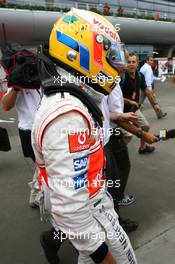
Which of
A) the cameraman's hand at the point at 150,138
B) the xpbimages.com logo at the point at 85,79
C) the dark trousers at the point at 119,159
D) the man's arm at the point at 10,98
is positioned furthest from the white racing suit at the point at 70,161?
the man's arm at the point at 10,98

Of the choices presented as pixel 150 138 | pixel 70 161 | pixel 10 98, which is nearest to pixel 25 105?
pixel 10 98

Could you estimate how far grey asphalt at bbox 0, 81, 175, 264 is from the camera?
2447 mm

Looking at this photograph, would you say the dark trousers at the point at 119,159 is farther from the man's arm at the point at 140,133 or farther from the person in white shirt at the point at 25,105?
the person in white shirt at the point at 25,105

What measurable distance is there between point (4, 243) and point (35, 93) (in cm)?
146

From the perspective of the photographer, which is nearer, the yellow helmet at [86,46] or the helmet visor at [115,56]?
the yellow helmet at [86,46]

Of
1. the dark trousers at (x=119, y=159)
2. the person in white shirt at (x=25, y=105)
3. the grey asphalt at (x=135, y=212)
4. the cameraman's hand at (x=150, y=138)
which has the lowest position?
the grey asphalt at (x=135, y=212)

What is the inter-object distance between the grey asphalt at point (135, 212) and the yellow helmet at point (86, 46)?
167 cm

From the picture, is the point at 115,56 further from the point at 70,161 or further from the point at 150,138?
the point at 150,138

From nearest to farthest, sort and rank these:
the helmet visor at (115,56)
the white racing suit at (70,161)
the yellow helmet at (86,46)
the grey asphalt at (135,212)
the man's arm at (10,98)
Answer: the white racing suit at (70,161), the yellow helmet at (86,46), the helmet visor at (115,56), the grey asphalt at (135,212), the man's arm at (10,98)

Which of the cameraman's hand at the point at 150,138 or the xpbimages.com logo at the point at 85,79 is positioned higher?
the xpbimages.com logo at the point at 85,79

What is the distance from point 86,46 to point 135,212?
2.19m

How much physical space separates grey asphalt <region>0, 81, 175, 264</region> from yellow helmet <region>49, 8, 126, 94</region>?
167 centimetres

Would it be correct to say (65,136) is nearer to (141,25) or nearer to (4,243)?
(4,243)

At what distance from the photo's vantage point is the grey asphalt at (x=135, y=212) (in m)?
2.45
